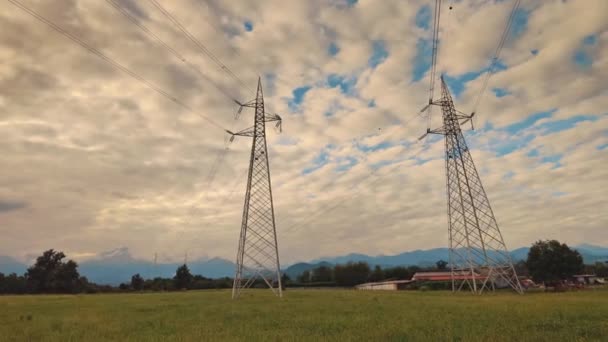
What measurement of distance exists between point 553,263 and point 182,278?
11667 centimetres

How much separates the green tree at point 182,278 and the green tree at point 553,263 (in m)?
110

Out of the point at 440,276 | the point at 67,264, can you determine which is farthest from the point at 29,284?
the point at 440,276

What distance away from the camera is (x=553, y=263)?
7075 centimetres

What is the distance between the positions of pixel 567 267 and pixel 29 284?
6027 inches

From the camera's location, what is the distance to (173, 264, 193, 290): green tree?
135625mm

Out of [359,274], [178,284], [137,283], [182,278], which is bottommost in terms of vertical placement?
[178,284]

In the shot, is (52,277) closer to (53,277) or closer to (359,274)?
(53,277)

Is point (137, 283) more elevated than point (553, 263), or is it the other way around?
point (553, 263)

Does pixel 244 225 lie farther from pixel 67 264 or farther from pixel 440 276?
pixel 440 276

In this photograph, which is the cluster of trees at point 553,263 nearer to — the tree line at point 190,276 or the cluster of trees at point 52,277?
the tree line at point 190,276

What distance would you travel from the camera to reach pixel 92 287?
12719 cm

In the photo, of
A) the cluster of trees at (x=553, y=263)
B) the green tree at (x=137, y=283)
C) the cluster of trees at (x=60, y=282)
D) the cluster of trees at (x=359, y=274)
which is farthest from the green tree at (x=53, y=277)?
the cluster of trees at (x=553, y=263)

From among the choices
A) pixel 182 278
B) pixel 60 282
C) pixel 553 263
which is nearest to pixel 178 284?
pixel 182 278

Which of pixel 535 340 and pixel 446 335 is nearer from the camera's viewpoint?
pixel 535 340
